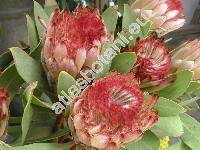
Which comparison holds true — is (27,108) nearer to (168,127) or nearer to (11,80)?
(11,80)

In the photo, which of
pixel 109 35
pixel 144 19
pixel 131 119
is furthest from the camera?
pixel 144 19

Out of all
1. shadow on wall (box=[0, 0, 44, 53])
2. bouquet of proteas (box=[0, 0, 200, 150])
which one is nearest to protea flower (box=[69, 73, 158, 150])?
bouquet of proteas (box=[0, 0, 200, 150])

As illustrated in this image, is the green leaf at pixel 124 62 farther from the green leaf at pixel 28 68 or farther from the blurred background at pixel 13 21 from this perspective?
the blurred background at pixel 13 21

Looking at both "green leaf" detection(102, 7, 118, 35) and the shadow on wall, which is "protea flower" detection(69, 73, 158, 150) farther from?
the shadow on wall

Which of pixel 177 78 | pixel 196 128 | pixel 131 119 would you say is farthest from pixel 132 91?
pixel 196 128

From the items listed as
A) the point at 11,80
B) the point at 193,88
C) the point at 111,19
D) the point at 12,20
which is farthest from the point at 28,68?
the point at 12,20

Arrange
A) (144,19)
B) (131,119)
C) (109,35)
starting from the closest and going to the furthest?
1. (131,119)
2. (109,35)
3. (144,19)

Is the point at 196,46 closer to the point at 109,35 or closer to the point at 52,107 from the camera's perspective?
the point at 109,35
